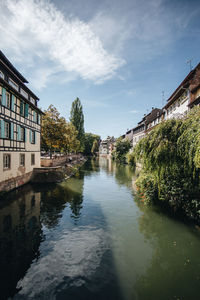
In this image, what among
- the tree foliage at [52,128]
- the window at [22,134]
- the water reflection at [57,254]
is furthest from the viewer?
the tree foliage at [52,128]

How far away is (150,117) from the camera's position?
39.2 meters

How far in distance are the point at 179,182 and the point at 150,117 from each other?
32681 mm

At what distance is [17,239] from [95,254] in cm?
399

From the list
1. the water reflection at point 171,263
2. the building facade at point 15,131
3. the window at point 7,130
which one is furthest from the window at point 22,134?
the water reflection at point 171,263

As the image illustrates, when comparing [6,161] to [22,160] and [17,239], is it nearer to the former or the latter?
[22,160]

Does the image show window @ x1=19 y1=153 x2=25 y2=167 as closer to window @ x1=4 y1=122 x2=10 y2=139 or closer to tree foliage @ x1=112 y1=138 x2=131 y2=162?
window @ x1=4 y1=122 x2=10 y2=139

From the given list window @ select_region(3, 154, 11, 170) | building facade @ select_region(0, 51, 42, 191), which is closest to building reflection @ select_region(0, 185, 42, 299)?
window @ select_region(3, 154, 11, 170)

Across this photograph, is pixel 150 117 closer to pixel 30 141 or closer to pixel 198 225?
pixel 30 141

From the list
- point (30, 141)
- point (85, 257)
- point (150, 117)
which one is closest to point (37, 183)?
point (30, 141)

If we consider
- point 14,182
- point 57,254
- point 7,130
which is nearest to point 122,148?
point 14,182

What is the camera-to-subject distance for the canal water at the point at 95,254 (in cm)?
480

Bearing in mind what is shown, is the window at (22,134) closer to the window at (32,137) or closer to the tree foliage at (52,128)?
the window at (32,137)

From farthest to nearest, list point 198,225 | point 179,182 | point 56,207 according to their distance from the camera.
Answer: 1. point 56,207
2. point 179,182
3. point 198,225

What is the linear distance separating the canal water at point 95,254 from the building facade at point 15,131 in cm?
392
